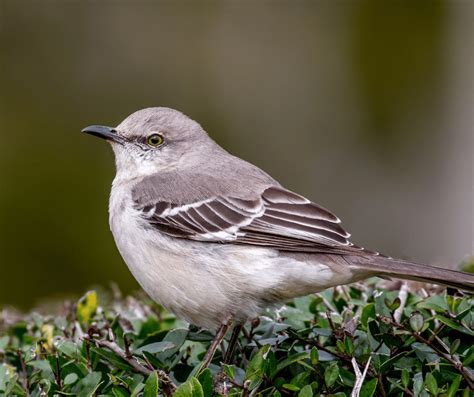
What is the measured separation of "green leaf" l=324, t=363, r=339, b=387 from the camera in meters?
3.89

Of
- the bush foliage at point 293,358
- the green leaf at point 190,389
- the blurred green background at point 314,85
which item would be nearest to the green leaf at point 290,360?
the bush foliage at point 293,358

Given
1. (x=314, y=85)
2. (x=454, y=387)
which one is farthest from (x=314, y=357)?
(x=314, y=85)

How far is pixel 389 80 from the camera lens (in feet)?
45.2

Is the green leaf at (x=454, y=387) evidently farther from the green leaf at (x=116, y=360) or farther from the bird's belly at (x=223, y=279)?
the green leaf at (x=116, y=360)

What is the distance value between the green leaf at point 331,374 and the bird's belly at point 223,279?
0.99 m

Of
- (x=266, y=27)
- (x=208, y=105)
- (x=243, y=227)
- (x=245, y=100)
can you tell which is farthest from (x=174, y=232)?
(x=266, y=27)

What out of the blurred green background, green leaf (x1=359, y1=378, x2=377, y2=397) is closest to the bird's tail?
green leaf (x1=359, y1=378, x2=377, y2=397)

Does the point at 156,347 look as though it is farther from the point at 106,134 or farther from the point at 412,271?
the point at 106,134

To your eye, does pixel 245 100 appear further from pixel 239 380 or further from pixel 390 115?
pixel 239 380

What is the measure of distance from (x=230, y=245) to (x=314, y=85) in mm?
9621

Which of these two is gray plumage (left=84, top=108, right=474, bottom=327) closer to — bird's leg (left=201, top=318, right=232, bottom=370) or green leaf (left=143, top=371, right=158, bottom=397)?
bird's leg (left=201, top=318, right=232, bottom=370)

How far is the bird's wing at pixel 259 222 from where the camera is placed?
5.01 meters

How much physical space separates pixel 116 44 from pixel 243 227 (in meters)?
9.43

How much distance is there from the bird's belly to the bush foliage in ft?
0.44
